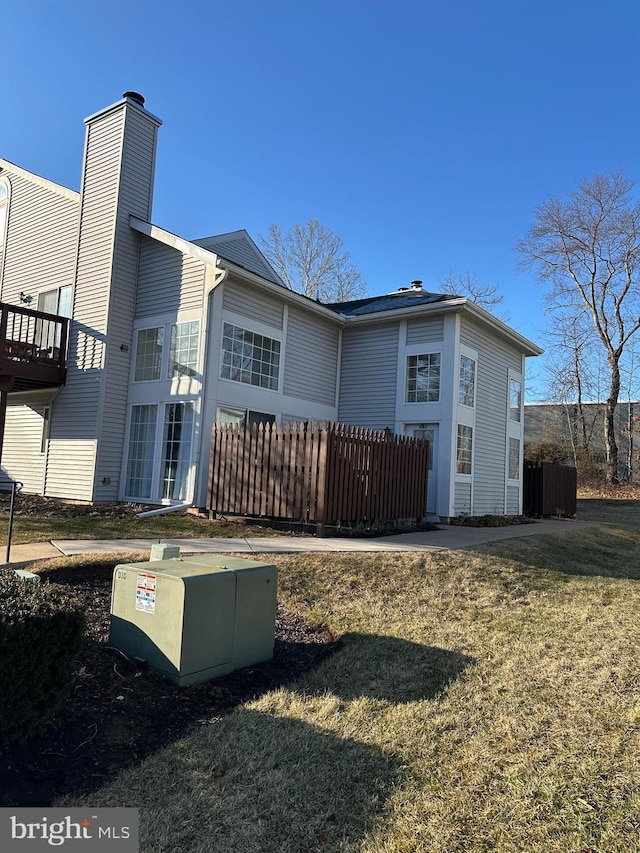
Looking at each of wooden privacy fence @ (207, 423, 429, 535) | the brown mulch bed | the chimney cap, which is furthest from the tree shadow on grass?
the chimney cap

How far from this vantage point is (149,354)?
504 inches

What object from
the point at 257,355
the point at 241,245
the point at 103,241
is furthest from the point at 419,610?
the point at 241,245

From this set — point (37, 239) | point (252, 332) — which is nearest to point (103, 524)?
point (252, 332)

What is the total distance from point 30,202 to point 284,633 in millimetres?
14931

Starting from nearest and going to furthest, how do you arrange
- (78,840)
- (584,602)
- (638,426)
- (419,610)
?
(78,840), (419,610), (584,602), (638,426)

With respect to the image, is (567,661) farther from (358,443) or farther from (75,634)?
(358,443)

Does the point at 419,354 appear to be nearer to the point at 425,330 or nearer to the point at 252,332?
the point at 425,330

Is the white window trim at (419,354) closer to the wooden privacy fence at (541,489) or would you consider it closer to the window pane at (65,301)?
the wooden privacy fence at (541,489)

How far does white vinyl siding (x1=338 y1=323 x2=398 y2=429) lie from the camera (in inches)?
575

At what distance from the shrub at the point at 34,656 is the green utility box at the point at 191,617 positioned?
0.67 meters

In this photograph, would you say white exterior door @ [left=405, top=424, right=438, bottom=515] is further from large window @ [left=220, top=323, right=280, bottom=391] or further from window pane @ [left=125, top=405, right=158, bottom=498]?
window pane @ [left=125, top=405, right=158, bottom=498]

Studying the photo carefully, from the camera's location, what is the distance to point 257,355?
41.9 feet

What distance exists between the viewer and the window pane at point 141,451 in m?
12.4

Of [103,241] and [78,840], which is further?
[103,241]
